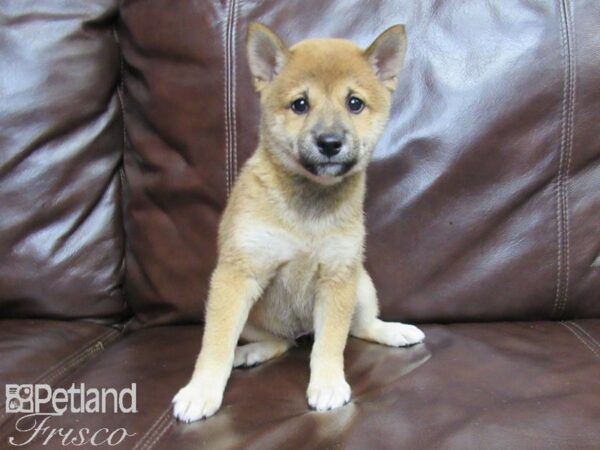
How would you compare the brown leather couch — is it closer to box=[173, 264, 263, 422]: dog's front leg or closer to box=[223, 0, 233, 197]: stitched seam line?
box=[223, 0, 233, 197]: stitched seam line

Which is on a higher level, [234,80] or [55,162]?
[234,80]

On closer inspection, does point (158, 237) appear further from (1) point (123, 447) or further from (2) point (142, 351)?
(1) point (123, 447)

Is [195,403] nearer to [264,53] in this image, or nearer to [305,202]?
[305,202]

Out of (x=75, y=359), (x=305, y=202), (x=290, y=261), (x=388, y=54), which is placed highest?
(x=388, y=54)

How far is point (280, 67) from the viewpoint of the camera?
1481mm

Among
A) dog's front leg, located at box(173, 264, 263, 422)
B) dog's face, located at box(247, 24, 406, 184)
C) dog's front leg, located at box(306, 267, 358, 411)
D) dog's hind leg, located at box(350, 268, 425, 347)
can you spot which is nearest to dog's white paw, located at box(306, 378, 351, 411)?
dog's front leg, located at box(306, 267, 358, 411)

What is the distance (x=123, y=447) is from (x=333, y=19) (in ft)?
4.01

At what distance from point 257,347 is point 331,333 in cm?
21

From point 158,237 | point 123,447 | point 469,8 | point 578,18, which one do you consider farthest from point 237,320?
Answer: point 578,18

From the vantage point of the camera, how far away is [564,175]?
1740 millimetres

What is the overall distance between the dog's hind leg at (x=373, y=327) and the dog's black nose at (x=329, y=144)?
38cm

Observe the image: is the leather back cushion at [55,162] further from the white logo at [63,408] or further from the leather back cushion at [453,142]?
the white logo at [63,408]

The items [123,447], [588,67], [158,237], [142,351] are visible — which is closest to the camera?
[123,447]

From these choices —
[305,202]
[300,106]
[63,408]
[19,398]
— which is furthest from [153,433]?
[300,106]
